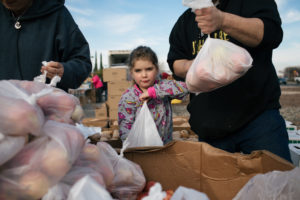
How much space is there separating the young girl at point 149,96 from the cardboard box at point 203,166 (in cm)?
91

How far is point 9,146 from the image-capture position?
1.94ft

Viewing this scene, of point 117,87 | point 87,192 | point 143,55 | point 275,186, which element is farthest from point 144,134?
point 117,87

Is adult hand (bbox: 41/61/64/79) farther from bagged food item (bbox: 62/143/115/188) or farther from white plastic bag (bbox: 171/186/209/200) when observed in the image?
white plastic bag (bbox: 171/186/209/200)

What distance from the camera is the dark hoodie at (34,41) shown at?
62.9 inches

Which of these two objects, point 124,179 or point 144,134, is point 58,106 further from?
point 144,134

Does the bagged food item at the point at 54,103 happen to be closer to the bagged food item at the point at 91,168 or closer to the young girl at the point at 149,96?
the bagged food item at the point at 91,168

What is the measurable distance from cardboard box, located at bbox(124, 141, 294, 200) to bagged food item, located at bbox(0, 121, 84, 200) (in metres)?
0.60

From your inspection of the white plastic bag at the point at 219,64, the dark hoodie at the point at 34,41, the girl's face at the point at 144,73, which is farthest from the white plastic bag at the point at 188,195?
the girl's face at the point at 144,73

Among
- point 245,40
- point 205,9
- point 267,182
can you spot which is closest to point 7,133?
point 267,182

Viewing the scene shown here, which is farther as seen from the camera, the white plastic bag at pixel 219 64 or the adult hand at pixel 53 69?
the adult hand at pixel 53 69

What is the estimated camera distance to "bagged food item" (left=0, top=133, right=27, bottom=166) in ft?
1.90

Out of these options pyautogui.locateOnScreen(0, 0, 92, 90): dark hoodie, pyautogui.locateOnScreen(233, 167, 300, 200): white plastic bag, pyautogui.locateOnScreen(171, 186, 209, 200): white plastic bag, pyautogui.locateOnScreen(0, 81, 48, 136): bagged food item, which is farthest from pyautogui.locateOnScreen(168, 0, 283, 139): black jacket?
pyautogui.locateOnScreen(0, 81, 48, 136): bagged food item

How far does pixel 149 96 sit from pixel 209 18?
105cm

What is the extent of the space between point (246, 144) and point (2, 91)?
1303 millimetres
